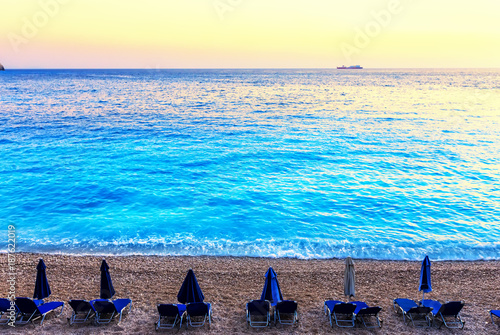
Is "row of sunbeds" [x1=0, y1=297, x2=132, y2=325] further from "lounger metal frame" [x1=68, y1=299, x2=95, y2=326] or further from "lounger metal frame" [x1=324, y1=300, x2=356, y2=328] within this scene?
"lounger metal frame" [x1=324, y1=300, x2=356, y2=328]

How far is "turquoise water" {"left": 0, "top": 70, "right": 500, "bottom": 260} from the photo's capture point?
15.9 metres

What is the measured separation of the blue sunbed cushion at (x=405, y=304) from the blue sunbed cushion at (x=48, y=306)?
32.5ft

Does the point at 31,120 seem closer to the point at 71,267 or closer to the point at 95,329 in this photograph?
the point at 71,267

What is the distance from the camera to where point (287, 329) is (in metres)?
9.32

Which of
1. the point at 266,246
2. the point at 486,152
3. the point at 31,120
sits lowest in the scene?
the point at 266,246

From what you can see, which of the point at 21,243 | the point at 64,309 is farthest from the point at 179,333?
the point at 21,243

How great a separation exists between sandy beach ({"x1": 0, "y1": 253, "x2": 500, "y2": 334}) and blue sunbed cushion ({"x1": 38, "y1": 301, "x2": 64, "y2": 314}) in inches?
10.7

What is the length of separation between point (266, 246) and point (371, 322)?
256 inches

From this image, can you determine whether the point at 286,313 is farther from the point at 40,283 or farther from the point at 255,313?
the point at 40,283

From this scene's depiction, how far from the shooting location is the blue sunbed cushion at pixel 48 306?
9500mm

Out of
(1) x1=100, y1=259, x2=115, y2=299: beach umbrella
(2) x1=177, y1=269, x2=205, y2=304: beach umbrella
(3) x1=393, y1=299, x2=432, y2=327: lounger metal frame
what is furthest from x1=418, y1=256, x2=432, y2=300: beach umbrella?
(1) x1=100, y1=259, x2=115, y2=299: beach umbrella

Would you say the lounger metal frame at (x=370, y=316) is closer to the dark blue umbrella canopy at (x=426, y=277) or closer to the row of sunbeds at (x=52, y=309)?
the dark blue umbrella canopy at (x=426, y=277)

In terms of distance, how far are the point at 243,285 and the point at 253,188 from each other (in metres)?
11.3

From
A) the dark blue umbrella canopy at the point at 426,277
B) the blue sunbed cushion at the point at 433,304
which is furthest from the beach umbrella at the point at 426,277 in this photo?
the blue sunbed cushion at the point at 433,304
